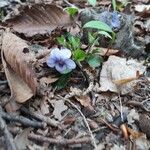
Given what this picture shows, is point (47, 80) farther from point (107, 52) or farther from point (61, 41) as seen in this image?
point (107, 52)

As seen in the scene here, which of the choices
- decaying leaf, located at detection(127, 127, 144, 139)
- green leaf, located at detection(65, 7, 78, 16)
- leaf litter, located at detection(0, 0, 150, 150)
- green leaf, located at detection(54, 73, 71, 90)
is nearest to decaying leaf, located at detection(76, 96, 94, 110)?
leaf litter, located at detection(0, 0, 150, 150)

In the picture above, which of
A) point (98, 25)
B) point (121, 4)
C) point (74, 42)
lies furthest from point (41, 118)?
point (121, 4)

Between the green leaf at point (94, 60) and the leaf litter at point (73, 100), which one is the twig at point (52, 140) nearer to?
the leaf litter at point (73, 100)

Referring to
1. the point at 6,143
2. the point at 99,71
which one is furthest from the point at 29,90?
the point at 99,71

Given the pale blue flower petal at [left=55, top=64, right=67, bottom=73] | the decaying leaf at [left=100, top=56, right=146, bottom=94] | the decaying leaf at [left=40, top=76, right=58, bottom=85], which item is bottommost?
the decaying leaf at [left=100, top=56, right=146, bottom=94]

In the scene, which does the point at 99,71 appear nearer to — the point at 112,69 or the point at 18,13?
the point at 112,69

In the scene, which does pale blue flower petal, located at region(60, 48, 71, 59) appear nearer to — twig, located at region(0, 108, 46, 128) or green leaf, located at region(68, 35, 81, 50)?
green leaf, located at region(68, 35, 81, 50)
